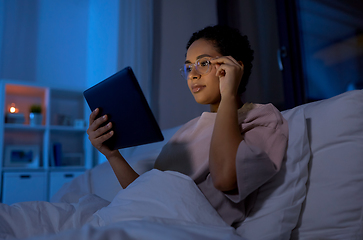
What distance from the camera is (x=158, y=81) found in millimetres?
3039

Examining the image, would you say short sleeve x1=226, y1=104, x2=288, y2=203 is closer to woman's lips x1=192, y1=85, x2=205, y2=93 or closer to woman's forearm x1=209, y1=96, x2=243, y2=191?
woman's forearm x1=209, y1=96, x2=243, y2=191

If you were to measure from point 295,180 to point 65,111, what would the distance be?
10.5 feet

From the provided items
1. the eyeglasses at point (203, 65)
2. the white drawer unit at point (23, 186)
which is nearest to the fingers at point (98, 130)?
the eyeglasses at point (203, 65)

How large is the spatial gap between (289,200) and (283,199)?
15 millimetres

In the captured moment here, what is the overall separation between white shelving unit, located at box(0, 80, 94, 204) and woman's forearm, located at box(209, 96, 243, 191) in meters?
2.55

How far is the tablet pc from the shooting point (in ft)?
2.72

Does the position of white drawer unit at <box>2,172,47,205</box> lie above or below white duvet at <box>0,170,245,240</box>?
below

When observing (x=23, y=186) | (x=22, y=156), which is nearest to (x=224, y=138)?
(x=23, y=186)

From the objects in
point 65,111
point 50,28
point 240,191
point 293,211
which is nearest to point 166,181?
point 240,191

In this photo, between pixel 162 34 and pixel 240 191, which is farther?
pixel 162 34

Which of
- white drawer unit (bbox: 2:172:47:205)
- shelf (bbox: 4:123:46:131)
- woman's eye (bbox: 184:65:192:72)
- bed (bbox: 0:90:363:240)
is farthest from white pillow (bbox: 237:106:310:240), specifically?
shelf (bbox: 4:123:46:131)

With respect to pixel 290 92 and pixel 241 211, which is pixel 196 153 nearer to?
pixel 241 211

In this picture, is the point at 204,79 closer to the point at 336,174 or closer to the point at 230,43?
the point at 230,43

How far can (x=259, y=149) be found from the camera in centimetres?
71
